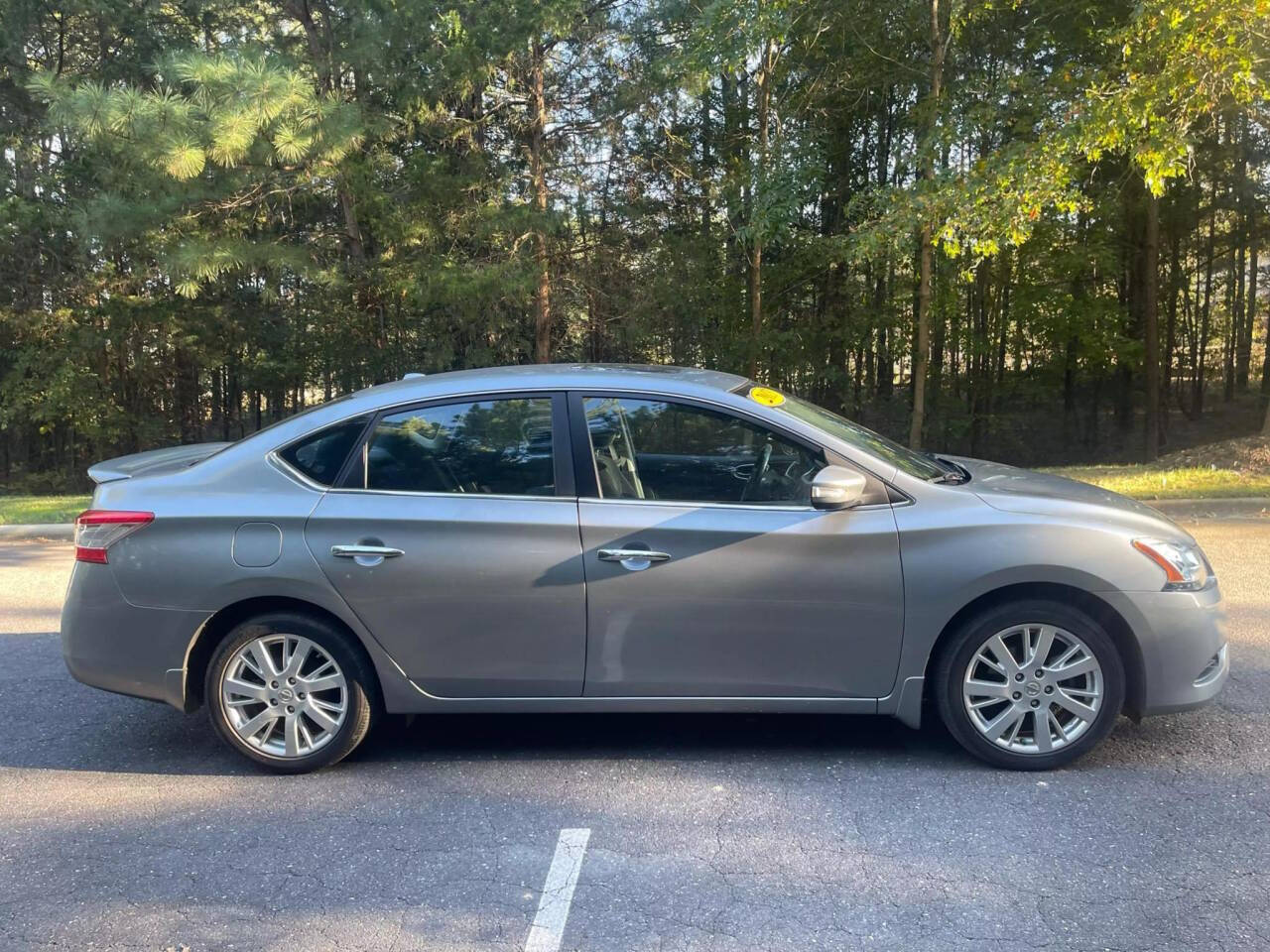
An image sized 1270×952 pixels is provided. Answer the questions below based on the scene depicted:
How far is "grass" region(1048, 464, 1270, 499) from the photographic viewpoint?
33.7 feet

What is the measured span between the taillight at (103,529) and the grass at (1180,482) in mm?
9020

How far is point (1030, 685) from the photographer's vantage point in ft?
13.0

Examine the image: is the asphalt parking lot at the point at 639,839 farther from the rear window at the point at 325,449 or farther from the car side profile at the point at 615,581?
the rear window at the point at 325,449

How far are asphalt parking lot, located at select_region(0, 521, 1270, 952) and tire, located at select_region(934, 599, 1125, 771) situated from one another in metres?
0.14

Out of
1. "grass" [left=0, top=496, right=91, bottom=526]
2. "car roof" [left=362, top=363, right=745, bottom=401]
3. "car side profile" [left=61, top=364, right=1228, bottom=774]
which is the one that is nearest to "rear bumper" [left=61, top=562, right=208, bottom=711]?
"car side profile" [left=61, top=364, right=1228, bottom=774]

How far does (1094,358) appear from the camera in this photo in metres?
22.4

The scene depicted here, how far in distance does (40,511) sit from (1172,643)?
1211 cm

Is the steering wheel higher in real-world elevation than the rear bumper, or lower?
higher

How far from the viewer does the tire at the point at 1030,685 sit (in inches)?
156

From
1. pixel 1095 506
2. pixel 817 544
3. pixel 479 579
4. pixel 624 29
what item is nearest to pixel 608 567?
pixel 479 579

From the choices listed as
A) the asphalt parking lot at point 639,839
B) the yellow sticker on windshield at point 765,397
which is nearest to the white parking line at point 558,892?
the asphalt parking lot at point 639,839

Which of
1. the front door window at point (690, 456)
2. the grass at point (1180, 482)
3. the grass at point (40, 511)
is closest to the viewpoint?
the front door window at point (690, 456)

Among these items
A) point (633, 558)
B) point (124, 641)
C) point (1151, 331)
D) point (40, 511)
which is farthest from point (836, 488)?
point (1151, 331)

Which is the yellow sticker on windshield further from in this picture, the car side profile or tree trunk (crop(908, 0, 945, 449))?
tree trunk (crop(908, 0, 945, 449))
